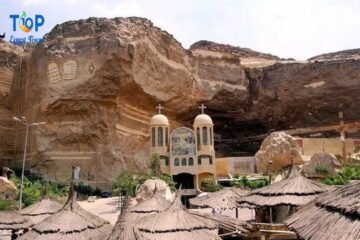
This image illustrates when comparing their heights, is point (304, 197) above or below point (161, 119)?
below

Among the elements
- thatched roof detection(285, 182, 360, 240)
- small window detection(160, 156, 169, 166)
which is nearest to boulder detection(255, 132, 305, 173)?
small window detection(160, 156, 169, 166)

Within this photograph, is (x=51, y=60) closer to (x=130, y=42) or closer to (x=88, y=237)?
(x=130, y=42)

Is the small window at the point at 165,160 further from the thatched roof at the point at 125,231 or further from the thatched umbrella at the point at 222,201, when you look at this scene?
the thatched roof at the point at 125,231

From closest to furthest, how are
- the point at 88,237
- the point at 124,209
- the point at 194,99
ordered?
the point at 124,209
the point at 88,237
the point at 194,99

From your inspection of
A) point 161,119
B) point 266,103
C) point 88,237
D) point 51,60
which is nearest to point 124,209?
point 88,237

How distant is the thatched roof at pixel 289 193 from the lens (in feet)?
47.5

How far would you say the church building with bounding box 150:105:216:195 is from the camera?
34.4 meters

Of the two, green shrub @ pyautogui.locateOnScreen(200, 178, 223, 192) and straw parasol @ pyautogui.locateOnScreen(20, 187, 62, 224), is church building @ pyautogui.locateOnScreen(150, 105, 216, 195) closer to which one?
green shrub @ pyautogui.locateOnScreen(200, 178, 223, 192)

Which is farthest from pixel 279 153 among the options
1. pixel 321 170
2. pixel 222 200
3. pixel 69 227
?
pixel 69 227

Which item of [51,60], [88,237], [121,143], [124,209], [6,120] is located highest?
[51,60]

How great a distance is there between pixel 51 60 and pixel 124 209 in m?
28.2

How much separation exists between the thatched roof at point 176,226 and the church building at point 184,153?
2197cm

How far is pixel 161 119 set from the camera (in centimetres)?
3612

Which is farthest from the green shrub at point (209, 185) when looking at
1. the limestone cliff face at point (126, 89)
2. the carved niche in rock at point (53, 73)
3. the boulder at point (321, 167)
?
the carved niche in rock at point (53, 73)
